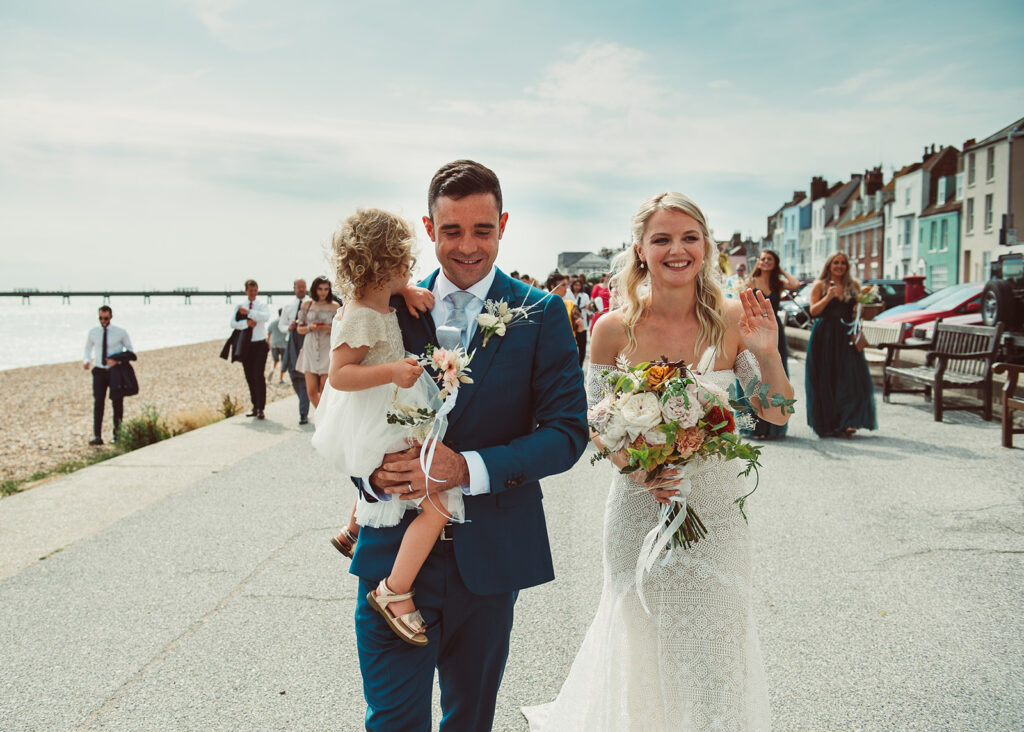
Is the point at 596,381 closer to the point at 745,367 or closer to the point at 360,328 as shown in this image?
the point at 745,367

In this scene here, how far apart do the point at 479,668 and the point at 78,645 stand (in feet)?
10.0

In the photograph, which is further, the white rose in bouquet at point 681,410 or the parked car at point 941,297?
the parked car at point 941,297

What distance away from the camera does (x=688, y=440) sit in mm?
2545

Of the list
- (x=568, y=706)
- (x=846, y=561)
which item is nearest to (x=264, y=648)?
(x=568, y=706)

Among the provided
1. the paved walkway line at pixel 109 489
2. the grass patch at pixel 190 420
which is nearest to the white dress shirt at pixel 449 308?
the paved walkway line at pixel 109 489

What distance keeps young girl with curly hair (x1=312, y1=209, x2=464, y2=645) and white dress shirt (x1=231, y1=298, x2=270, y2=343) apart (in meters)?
10.8

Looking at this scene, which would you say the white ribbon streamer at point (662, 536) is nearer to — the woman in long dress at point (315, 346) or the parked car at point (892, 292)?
the woman in long dress at point (315, 346)

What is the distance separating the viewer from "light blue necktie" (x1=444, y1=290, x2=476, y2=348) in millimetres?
2420

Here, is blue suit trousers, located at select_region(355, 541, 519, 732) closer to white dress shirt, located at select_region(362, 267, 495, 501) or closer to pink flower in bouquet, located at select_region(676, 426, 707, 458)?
white dress shirt, located at select_region(362, 267, 495, 501)

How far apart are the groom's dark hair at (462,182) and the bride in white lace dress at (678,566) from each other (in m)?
1.06

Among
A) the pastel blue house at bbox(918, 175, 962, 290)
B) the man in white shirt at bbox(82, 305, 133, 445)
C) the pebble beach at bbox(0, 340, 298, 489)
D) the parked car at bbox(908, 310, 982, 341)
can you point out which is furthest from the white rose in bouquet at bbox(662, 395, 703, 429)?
the pastel blue house at bbox(918, 175, 962, 290)

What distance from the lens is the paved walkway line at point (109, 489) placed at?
6.35m

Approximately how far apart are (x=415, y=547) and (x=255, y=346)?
11085 millimetres

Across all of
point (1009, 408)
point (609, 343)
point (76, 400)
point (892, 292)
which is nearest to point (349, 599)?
point (609, 343)
